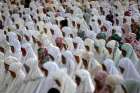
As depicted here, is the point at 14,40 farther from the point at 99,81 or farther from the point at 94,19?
the point at 99,81

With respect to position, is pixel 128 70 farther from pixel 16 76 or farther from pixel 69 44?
pixel 69 44

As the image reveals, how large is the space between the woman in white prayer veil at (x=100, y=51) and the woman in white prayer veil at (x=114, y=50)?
0.38ft

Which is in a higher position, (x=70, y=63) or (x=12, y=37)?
(x=70, y=63)

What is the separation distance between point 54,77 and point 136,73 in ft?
5.40

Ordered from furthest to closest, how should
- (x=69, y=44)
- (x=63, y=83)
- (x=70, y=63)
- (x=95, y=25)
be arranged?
(x=95, y=25), (x=69, y=44), (x=70, y=63), (x=63, y=83)

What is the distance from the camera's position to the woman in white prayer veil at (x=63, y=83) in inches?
306

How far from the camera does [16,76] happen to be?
9477 millimetres

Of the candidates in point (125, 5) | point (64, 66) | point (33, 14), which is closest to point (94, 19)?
point (33, 14)

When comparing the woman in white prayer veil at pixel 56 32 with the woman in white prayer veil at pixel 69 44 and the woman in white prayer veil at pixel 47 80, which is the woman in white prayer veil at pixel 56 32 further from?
the woman in white prayer veil at pixel 47 80

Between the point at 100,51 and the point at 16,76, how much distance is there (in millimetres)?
2499

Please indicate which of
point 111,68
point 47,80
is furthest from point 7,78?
point 111,68

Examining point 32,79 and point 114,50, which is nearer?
point 32,79

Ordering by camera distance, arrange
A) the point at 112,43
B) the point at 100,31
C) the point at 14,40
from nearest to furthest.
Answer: the point at 112,43
the point at 14,40
the point at 100,31

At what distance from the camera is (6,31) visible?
1539cm
